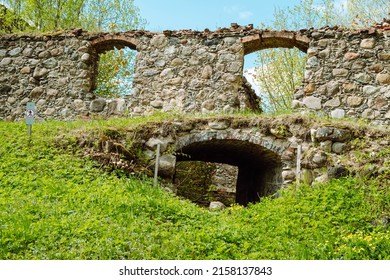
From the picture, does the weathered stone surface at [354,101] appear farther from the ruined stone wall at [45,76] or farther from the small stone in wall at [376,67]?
the ruined stone wall at [45,76]

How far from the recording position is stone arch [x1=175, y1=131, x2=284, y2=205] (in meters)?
8.49

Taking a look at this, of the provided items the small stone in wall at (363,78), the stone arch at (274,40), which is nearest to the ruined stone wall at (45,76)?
the stone arch at (274,40)

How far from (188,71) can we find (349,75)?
3.26 meters

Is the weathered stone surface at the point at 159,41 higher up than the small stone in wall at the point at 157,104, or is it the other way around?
the weathered stone surface at the point at 159,41

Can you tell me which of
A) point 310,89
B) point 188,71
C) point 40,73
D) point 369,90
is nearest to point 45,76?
point 40,73

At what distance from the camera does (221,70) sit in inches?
400

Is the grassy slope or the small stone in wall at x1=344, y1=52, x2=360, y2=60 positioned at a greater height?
the small stone in wall at x1=344, y1=52, x2=360, y2=60

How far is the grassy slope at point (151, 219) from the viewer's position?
500 centimetres

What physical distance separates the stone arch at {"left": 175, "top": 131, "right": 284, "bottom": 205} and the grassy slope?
1168 millimetres

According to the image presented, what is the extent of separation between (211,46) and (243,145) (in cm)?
260

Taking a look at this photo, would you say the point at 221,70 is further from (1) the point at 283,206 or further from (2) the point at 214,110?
(1) the point at 283,206

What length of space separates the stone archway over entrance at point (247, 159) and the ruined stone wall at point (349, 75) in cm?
136

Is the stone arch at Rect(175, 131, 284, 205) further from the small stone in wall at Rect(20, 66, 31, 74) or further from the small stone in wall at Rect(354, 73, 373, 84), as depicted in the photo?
the small stone in wall at Rect(20, 66, 31, 74)

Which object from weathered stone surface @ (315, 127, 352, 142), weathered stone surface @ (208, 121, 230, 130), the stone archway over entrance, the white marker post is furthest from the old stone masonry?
the white marker post
